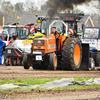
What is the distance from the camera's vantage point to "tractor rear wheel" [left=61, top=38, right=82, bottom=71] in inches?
543

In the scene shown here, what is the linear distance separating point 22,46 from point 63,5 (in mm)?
4578

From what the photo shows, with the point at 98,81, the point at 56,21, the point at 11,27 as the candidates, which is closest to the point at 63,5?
the point at 56,21

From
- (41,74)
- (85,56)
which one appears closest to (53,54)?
(41,74)

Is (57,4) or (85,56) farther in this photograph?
(85,56)

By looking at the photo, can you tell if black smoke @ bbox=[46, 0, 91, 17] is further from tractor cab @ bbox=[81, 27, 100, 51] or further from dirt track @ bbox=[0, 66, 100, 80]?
tractor cab @ bbox=[81, 27, 100, 51]

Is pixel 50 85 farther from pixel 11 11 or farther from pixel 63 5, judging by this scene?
pixel 11 11

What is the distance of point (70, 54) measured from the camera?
1375 cm

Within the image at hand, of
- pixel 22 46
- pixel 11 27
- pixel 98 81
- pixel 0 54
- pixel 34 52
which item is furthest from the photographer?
pixel 11 27

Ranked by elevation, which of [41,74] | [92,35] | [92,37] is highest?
[92,35]

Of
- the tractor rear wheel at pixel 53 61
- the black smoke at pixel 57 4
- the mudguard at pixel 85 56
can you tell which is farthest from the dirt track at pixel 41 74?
the black smoke at pixel 57 4

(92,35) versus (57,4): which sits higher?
(57,4)

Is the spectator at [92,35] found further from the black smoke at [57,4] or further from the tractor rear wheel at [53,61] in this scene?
the tractor rear wheel at [53,61]

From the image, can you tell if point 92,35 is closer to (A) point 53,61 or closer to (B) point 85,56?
(B) point 85,56

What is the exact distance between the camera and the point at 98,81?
9.41 metres
